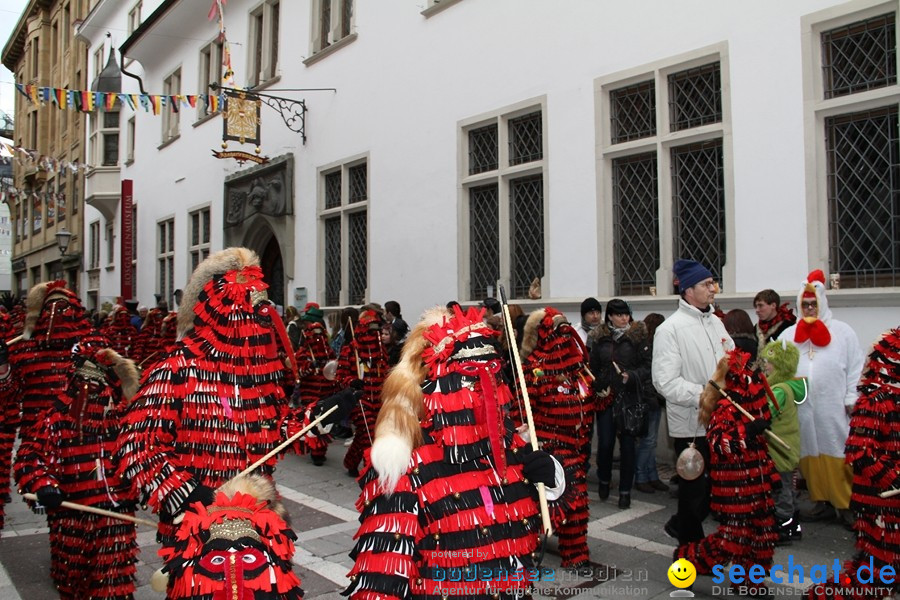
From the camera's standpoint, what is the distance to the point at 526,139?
10133mm

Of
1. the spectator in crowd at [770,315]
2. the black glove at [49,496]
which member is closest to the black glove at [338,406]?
the black glove at [49,496]

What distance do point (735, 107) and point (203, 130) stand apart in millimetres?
14781

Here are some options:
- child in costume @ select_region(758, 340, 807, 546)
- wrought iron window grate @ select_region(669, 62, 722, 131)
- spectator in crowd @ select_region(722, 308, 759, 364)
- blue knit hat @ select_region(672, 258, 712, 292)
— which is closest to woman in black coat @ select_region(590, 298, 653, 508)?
spectator in crowd @ select_region(722, 308, 759, 364)

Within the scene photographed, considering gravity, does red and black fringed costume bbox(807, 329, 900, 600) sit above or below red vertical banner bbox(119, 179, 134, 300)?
below

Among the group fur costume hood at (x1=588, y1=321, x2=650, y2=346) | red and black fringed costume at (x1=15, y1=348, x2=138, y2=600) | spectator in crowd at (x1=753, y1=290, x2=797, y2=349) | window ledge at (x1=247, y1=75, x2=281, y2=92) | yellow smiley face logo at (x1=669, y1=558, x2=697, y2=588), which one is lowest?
yellow smiley face logo at (x1=669, y1=558, x2=697, y2=588)

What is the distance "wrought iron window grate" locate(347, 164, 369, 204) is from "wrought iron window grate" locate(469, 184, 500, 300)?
9.91 feet

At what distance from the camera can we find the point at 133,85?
24.2 metres

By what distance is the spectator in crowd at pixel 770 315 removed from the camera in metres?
6.40

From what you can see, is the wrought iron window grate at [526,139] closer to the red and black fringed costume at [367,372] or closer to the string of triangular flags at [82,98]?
the red and black fringed costume at [367,372]

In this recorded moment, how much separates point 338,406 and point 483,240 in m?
7.82

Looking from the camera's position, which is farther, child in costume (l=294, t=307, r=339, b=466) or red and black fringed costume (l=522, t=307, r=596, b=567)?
child in costume (l=294, t=307, r=339, b=466)

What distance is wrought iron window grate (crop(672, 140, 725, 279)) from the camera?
26.0 ft

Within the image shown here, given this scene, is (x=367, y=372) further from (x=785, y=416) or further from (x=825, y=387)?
(x=825, y=387)

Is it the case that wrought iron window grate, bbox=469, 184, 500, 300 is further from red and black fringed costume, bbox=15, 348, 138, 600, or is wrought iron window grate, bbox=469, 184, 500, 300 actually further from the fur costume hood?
red and black fringed costume, bbox=15, 348, 138, 600
